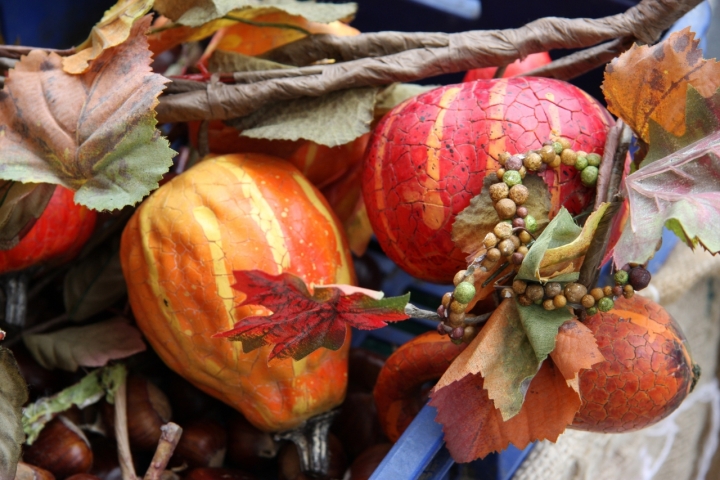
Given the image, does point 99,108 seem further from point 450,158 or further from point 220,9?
point 450,158

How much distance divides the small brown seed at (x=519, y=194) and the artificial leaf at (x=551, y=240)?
27 mm

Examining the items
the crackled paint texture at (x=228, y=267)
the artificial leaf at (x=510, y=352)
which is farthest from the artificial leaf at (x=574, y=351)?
the crackled paint texture at (x=228, y=267)

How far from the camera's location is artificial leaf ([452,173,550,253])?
1.60 ft

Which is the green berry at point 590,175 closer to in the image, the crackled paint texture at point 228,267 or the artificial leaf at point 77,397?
the crackled paint texture at point 228,267

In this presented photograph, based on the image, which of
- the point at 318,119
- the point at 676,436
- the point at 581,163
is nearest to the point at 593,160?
the point at 581,163

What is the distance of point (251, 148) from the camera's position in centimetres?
68

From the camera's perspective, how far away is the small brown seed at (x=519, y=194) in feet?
1.56

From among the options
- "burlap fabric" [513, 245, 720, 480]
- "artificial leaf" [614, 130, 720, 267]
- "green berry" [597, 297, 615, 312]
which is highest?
"artificial leaf" [614, 130, 720, 267]

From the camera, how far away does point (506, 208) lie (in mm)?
470

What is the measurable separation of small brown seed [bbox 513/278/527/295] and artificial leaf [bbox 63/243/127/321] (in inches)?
16.7

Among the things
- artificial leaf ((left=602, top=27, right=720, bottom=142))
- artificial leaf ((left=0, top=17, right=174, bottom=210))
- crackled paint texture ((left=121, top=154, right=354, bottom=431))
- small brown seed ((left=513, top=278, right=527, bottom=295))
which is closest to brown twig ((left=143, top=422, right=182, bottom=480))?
crackled paint texture ((left=121, top=154, right=354, bottom=431))

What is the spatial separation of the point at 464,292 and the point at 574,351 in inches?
3.1

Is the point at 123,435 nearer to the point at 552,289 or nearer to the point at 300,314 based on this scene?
the point at 300,314

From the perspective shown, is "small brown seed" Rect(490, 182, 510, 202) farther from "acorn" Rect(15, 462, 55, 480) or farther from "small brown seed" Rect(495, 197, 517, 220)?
"acorn" Rect(15, 462, 55, 480)
